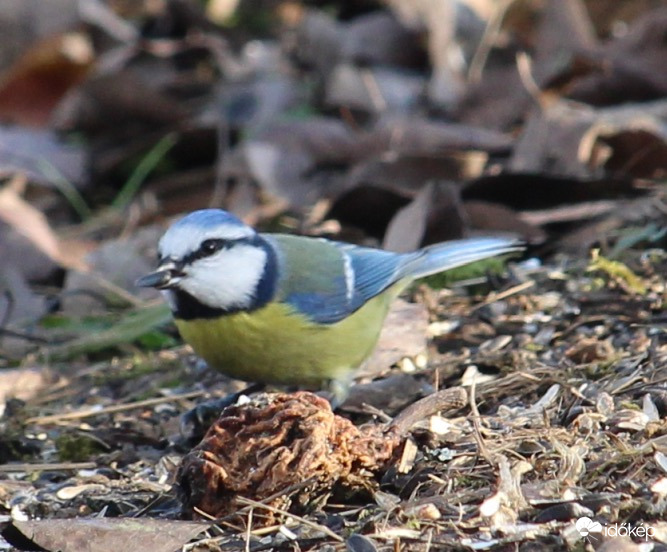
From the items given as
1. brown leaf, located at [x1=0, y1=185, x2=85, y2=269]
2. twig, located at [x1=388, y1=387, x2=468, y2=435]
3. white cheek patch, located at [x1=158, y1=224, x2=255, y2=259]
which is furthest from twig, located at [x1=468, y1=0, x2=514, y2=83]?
twig, located at [x1=388, y1=387, x2=468, y2=435]

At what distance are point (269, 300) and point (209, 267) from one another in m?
0.20

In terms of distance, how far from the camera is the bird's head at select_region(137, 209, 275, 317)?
317 cm

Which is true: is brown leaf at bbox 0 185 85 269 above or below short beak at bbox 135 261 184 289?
below

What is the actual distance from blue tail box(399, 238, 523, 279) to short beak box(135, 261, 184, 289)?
816mm

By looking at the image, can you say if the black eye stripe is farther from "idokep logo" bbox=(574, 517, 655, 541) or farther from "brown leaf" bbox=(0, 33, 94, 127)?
"brown leaf" bbox=(0, 33, 94, 127)

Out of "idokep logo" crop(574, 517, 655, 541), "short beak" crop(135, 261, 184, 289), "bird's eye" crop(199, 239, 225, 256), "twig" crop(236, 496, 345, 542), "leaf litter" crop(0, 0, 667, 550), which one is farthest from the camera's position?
"bird's eye" crop(199, 239, 225, 256)

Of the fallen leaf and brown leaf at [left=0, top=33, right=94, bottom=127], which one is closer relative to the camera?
the fallen leaf

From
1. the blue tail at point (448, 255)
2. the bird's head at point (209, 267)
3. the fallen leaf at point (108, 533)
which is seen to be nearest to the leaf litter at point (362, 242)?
the fallen leaf at point (108, 533)


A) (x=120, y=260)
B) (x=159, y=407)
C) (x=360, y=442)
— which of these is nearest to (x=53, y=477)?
(x=159, y=407)

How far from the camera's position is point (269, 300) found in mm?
3311

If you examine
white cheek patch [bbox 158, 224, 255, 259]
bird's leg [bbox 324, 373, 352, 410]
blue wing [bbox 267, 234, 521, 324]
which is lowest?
bird's leg [bbox 324, 373, 352, 410]

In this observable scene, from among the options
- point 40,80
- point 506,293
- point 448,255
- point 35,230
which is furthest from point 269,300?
point 40,80

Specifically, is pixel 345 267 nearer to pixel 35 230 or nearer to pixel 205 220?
pixel 205 220

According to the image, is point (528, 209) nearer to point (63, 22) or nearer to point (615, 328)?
point (615, 328)
